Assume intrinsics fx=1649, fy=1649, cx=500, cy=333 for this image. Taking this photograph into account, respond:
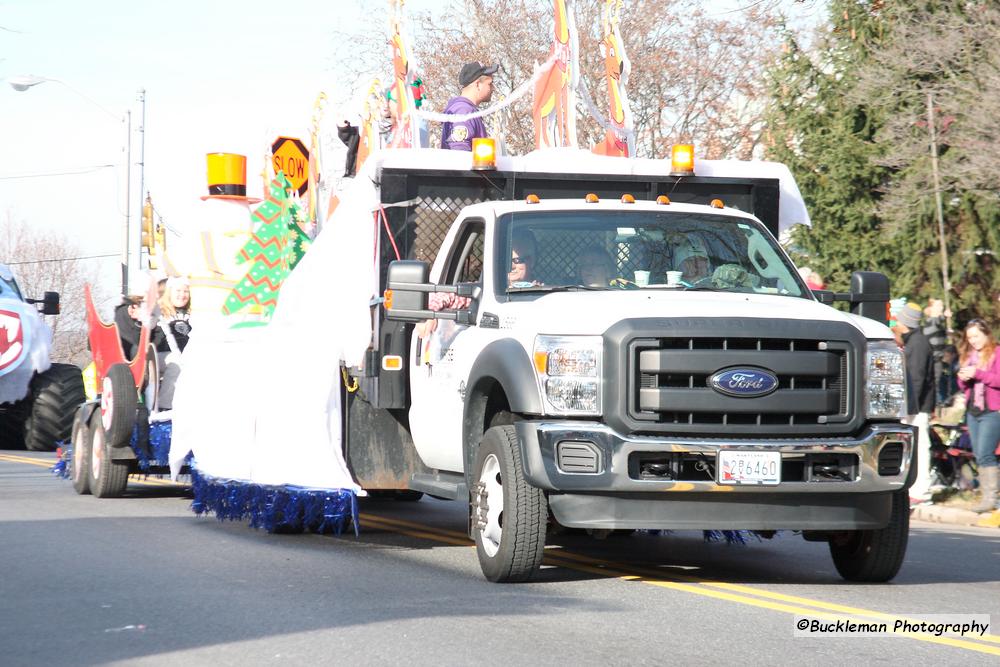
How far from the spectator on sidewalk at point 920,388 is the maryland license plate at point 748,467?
22.7ft

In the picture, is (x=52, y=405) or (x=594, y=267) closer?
(x=594, y=267)

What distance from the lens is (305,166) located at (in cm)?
1700

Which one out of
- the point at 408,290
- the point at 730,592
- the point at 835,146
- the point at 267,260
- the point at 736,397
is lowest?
the point at 730,592

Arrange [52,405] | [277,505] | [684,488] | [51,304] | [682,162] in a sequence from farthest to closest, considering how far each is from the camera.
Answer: [52,405] < [51,304] < [277,505] < [682,162] < [684,488]

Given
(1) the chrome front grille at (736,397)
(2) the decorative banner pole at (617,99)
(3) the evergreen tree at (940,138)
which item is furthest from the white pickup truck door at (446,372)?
(3) the evergreen tree at (940,138)

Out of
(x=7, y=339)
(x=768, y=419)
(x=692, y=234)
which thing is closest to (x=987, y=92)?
(x=692, y=234)

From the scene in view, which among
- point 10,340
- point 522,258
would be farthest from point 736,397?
point 10,340

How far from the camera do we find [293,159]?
16938 mm

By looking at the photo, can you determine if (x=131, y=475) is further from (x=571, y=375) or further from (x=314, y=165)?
(x=571, y=375)

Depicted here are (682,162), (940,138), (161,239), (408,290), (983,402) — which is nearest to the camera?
(408,290)

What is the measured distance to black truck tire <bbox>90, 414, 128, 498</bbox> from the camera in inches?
573

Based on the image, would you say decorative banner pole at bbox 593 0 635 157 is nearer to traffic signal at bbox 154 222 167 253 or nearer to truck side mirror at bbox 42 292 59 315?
traffic signal at bbox 154 222 167 253

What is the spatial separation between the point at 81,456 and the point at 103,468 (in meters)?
0.66

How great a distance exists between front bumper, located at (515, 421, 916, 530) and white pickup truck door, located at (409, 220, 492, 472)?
3.87ft
